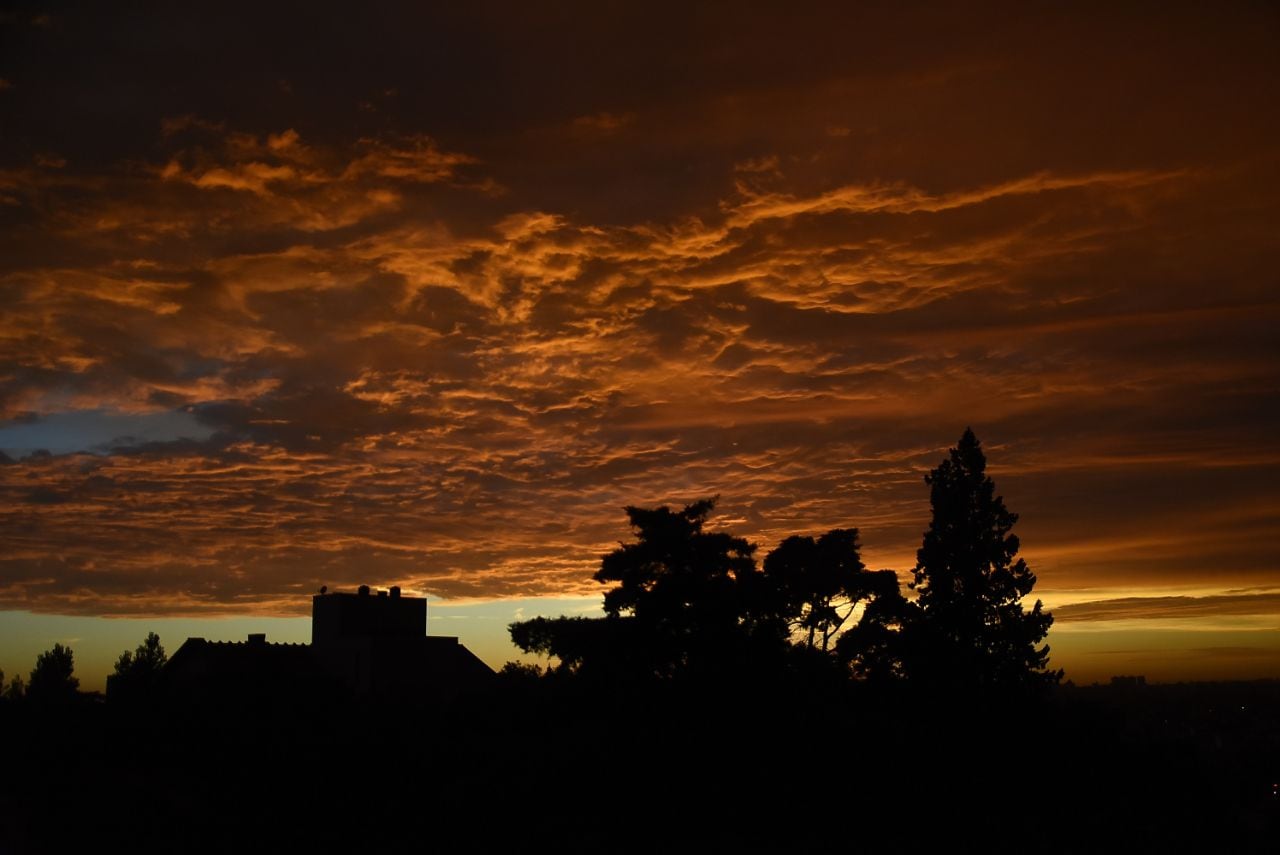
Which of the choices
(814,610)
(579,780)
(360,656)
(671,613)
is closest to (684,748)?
(579,780)

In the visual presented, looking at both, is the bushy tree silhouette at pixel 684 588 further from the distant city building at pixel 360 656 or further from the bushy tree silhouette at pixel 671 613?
the distant city building at pixel 360 656

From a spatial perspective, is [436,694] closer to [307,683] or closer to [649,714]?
[307,683]

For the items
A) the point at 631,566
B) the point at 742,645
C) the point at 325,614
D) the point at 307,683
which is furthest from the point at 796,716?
the point at 325,614

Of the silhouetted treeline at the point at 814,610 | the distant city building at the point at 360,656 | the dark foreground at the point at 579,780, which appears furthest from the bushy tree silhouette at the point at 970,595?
the distant city building at the point at 360,656

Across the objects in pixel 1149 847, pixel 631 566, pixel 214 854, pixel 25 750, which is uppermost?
pixel 631 566

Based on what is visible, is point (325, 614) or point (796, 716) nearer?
point (796, 716)

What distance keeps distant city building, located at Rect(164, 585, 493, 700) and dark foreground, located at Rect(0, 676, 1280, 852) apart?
15.6 metres

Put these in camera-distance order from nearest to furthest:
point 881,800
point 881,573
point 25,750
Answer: point 25,750
point 881,800
point 881,573

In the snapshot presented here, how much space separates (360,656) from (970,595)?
108 feet

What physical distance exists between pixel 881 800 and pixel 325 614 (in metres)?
44.1

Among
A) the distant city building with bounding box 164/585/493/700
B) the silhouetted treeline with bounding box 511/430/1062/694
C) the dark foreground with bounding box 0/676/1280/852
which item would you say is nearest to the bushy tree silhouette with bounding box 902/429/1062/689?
the silhouetted treeline with bounding box 511/430/1062/694

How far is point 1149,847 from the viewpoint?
26328 millimetres

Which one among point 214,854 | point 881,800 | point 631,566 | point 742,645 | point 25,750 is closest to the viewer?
point 214,854

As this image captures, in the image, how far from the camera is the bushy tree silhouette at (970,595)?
41844 mm
